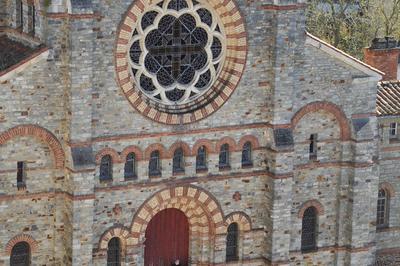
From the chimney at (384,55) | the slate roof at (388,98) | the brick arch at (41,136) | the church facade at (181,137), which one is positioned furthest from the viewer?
the chimney at (384,55)

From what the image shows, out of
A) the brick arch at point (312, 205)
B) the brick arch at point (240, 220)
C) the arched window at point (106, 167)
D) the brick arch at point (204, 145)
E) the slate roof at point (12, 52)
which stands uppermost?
the slate roof at point (12, 52)

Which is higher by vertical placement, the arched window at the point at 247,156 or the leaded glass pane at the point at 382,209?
the arched window at the point at 247,156

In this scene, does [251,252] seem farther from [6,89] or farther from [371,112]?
[6,89]

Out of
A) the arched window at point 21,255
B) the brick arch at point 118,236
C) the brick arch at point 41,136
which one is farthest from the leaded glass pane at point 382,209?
the arched window at point 21,255

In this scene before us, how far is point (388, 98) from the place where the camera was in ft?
151

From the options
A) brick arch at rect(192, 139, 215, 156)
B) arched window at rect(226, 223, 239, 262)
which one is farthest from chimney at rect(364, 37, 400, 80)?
brick arch at rect(192, 139, 215, 156)

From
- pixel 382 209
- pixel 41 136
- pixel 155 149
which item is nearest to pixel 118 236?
pixel 155 149

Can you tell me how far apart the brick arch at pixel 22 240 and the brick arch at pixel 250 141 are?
7.97 m

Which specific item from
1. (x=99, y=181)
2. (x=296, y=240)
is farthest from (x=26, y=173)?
(x=296, y=240)

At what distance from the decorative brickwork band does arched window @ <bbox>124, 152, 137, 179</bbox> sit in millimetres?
12042

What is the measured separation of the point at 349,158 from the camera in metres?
43.3

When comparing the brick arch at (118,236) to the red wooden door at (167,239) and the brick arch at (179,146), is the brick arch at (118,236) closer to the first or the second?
the red wooden door at (167,239)

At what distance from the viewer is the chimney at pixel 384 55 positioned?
155 ft

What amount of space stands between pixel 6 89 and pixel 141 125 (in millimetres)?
4880
